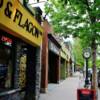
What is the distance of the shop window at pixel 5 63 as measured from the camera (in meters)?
12.1

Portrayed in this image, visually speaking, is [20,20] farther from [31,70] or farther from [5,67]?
[31,70]

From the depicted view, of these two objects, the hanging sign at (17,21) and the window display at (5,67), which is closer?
the hanging sign at (17,21)

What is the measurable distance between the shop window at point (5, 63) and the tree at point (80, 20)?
18.0ft

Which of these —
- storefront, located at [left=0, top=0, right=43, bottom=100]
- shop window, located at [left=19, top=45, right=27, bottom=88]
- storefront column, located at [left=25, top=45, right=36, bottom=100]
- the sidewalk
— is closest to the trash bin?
storefront, located at [left=0, top=0, right=43, bottom=100]

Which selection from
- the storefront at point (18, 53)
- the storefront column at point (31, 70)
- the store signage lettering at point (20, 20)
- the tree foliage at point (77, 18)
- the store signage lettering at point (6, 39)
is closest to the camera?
the store signage lettering at point (20, 20)

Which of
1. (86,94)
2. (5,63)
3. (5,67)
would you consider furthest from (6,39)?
(86,94)

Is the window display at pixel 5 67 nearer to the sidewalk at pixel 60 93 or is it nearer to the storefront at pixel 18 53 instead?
the storefront at pixel 18 53

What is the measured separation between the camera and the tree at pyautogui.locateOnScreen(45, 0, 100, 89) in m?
18.2

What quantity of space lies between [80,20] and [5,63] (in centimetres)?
822

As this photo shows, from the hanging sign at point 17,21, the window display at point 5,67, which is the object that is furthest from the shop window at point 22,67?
the hanging sign at point 17,21

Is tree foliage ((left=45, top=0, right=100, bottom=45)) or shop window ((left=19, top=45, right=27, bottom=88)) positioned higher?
tree foliage ((left=45, top=0, right=100, bottom=45))

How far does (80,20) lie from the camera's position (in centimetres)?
1973

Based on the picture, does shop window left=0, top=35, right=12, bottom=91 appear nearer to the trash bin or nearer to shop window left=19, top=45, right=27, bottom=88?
shop window left=19, top=45, right=27, bottom=88

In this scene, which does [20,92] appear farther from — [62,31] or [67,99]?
[62,31]
